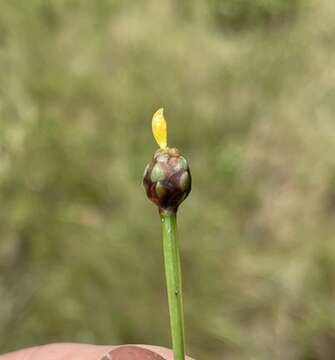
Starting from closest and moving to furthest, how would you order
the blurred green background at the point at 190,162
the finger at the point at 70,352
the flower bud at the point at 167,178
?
the flower bud at the point at 167,178 < the finger at the point at 70,352 < the blurred green background at the point at 190,162

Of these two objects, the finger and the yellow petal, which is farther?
the finger

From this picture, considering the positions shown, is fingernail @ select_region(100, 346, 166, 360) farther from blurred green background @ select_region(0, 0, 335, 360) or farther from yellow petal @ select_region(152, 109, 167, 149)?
blurred green background @ select_region(0, 0, 335, 360)

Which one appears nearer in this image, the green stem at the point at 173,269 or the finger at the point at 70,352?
the green stem at the point at 173,269

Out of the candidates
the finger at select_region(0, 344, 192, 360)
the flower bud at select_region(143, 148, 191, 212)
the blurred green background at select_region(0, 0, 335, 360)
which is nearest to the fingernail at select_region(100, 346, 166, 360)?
the finger at select_region(0, 344, 192, 360)

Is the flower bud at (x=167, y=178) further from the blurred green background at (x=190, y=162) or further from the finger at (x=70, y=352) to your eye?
the blurred green background at (x=190, y=162)

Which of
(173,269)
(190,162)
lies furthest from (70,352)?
(190,162)

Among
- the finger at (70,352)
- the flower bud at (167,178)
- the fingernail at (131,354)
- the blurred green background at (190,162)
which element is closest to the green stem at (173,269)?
the flower bud at (167,178)
